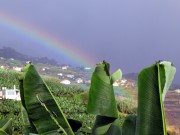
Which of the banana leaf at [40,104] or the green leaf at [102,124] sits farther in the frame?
the green leaf at [102,124]

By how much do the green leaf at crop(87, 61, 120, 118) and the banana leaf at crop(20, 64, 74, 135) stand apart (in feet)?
0.80

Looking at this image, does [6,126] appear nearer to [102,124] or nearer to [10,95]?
[102,124]

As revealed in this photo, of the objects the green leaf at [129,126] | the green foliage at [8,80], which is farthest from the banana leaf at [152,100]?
the green foliage at [8,80]

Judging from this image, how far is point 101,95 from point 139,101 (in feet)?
1.53

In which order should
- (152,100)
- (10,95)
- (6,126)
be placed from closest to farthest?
(152,100) → (6,126) → (10,95)

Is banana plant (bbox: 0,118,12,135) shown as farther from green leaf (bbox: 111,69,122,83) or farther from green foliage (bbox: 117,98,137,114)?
green foliage (bbox: 117,98,137,114)

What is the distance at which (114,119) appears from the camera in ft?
9.96

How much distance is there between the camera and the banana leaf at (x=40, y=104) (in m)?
2.86

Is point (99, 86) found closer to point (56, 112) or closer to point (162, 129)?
point (56, 112)

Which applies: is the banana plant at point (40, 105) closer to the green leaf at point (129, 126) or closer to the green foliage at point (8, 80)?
the green leaf at point (129, 126)

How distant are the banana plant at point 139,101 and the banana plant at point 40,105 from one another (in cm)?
24

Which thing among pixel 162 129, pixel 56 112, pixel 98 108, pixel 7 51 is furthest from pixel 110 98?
pixel 7 51

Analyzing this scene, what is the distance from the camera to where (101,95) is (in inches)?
116

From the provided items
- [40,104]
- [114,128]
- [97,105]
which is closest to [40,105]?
[40,104]
